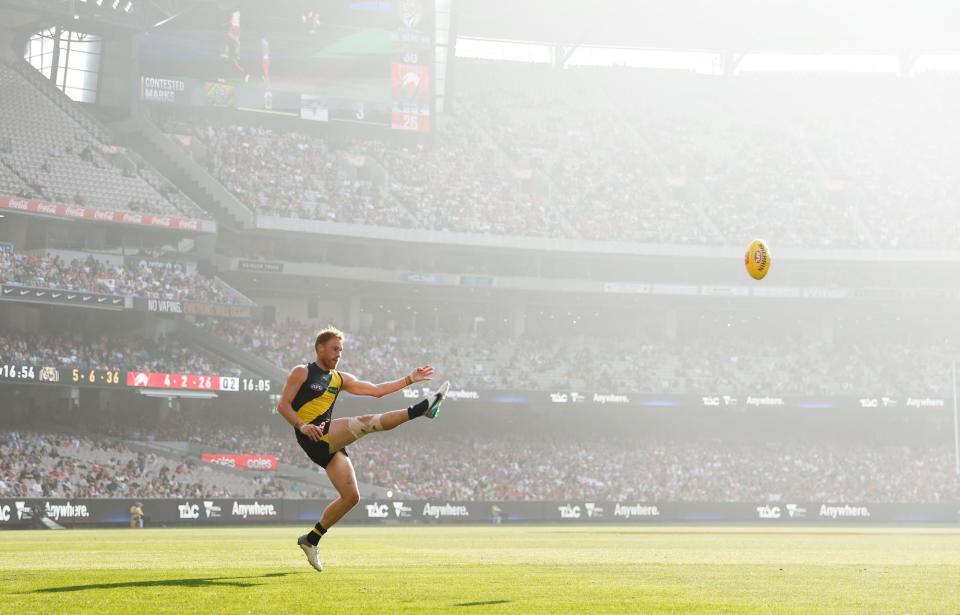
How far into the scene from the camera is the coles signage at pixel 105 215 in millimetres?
53438

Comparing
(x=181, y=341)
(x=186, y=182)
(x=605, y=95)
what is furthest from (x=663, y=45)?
(x=181, y=341)

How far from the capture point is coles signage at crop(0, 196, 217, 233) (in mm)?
53438

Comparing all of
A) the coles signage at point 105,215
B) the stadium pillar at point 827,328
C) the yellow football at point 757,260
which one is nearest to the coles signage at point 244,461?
the coles signage at point 105,215

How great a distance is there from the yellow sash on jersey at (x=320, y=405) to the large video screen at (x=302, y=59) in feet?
172

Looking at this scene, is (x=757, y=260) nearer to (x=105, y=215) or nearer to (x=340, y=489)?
(x=340, y=489)

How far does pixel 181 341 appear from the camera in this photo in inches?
2323

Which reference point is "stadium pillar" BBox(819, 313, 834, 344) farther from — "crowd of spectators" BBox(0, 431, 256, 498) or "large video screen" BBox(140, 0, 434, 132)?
"crowd of spectators" BBox(0, 431, 256, 498)

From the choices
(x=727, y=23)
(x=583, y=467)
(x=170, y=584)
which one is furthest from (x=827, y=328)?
(x=170, y=584)

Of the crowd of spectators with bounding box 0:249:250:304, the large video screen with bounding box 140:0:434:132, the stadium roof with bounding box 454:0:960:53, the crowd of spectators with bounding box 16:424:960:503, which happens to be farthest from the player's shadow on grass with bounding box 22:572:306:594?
the stadium roof with bounding box 454:0:960:53

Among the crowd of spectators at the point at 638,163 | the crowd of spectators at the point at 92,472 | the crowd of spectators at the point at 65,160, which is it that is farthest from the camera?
the crowd of spectators at the point at 638,163

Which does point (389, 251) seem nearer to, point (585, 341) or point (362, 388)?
point (585, 341)

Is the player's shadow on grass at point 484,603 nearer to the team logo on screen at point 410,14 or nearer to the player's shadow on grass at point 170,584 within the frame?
the player's shadow on grass at point 170,584

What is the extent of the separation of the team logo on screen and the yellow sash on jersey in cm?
5606

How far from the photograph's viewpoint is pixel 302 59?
6344cm
